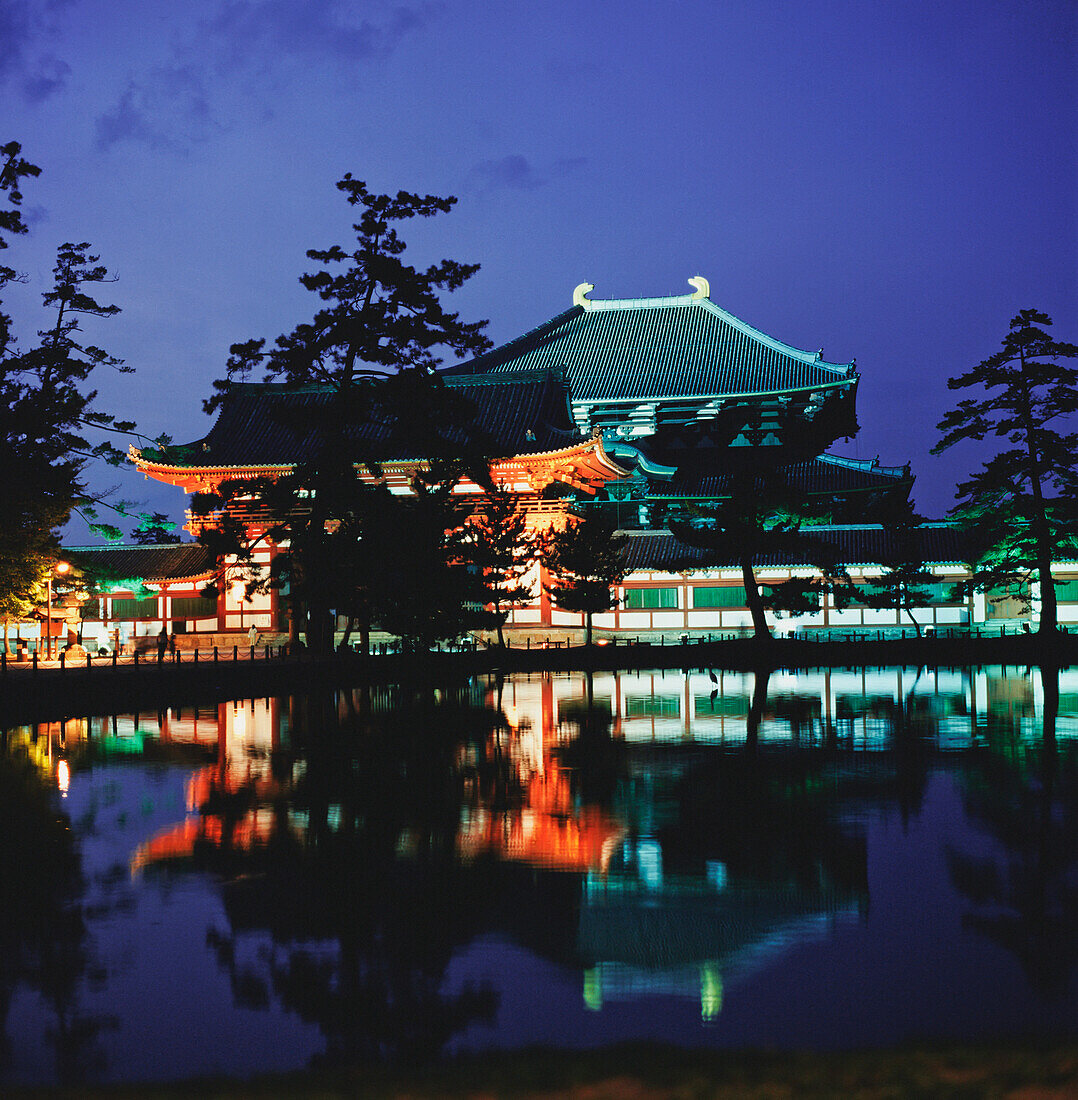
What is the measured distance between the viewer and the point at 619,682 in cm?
3275

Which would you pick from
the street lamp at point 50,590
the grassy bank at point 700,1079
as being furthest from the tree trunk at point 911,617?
the grassy bank at point 700,1079

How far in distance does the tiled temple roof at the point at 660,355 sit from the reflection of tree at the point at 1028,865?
44567 mm

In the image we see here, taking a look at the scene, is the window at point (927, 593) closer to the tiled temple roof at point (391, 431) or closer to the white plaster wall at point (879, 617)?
the white plaster wall at point (879, 617)

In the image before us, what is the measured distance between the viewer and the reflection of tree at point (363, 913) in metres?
5.89

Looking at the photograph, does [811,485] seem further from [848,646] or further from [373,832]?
[373,832]

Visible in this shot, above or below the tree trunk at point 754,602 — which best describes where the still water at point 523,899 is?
below

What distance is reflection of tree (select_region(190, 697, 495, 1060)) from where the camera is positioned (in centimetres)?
589

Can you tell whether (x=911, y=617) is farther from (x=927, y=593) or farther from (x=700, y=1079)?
(x=700, y=1079)

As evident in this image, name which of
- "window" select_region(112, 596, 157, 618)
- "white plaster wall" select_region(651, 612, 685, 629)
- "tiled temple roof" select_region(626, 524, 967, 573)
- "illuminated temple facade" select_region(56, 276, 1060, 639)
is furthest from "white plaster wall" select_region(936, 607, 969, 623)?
"window" select_region(112, 596, 157, 618)

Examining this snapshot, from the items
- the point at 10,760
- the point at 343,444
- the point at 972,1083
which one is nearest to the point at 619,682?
the point at 343,444

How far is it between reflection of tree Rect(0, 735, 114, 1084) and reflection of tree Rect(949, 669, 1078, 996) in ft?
16.3

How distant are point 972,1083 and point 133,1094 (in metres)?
3.44

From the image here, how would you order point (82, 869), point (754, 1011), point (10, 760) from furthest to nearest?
point (10, 760) < point (82, 869) < point (754, 1011)

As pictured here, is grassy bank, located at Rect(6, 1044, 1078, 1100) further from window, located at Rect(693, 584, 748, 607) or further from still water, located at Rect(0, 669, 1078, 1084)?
window, located at Rect(693, 584, 748, 607)
